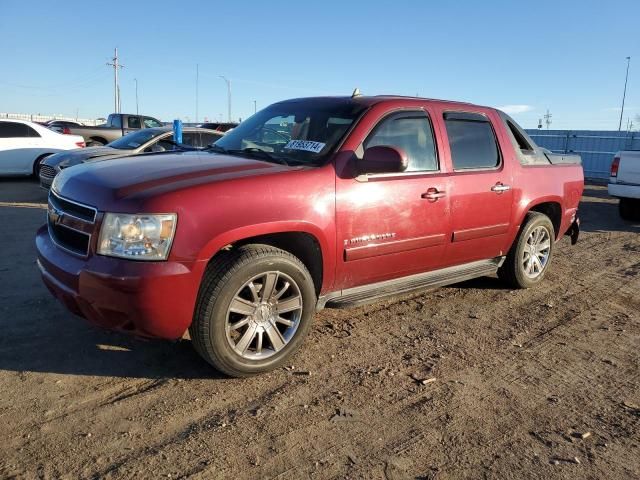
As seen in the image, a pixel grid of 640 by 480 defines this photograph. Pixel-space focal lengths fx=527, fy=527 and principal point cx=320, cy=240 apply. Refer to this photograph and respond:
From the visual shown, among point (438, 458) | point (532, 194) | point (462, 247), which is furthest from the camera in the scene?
point (532, 194)

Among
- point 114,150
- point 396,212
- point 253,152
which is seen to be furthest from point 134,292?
point 114,150

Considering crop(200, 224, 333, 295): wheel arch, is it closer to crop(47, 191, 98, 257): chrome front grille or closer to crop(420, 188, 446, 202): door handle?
crop(47, 191, 98, 257): chrome front grille

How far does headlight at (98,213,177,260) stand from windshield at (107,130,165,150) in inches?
300

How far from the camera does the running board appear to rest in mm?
3887

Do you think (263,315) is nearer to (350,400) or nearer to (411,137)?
(350,400)

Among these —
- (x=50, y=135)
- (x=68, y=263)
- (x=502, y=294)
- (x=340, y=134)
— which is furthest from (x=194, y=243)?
(x=50, y=135)

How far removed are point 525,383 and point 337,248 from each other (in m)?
1.55

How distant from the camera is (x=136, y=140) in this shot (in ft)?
34.0

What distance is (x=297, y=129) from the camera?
168 inches

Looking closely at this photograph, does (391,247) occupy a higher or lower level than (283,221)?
lower

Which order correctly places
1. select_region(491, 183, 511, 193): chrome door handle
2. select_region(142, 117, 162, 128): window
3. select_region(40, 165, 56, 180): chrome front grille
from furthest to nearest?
select_region(142, 117, 162, 128): window
select_region(40, 165, 56, 180): chrome front grille
select_region(491, 183, 511, 193): chrome door handle

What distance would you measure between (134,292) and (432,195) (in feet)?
7.95

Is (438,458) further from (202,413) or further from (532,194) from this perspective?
(532,194)

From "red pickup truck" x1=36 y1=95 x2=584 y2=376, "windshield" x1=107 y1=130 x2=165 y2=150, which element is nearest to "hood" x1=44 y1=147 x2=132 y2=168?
"windshield" x1=107 y1=130 x2=165 y2=150
